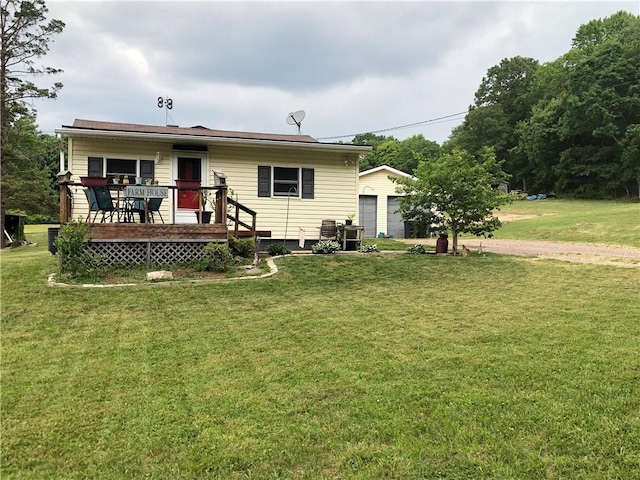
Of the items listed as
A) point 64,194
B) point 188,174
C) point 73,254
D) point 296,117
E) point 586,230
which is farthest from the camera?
point 586,230

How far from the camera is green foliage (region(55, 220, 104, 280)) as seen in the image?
286 inches

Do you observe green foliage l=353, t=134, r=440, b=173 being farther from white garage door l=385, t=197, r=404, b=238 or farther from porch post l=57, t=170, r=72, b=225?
porch post l=57, t=170, r=72, b=225

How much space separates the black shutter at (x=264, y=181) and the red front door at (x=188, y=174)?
1499mm

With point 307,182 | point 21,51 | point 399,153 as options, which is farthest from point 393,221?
point 399,153

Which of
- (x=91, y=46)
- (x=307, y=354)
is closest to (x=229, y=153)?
(x=91, y=46)

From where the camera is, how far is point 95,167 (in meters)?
10.5

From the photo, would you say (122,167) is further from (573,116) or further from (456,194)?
(573,116)

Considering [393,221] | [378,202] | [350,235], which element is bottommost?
[350,235]

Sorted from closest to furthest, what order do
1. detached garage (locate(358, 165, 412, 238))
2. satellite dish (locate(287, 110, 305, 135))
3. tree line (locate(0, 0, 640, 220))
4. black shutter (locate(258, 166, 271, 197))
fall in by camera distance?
1. black shutter (locate(258, 166, 271, 197))
2. satellite dish (locate(287, 110, 305, 135))
3. tree line (locate(0, 0, 640, 220))
4. detached garage (locate(358, 165, 412, 238))

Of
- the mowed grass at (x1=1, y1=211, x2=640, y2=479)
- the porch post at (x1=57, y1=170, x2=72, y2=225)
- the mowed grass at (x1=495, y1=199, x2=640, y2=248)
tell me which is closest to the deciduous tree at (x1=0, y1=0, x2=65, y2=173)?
the porch post at (x1=57, y1=170, x2=72, y2=225)

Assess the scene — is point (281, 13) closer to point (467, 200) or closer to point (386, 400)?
point (467, 200)

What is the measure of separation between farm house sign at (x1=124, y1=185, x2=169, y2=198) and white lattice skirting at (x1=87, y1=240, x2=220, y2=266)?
85 centimetres

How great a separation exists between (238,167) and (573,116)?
1501 inches

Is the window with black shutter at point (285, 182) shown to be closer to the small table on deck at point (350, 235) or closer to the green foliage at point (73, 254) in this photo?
the small table on deck at point (350, 235)
